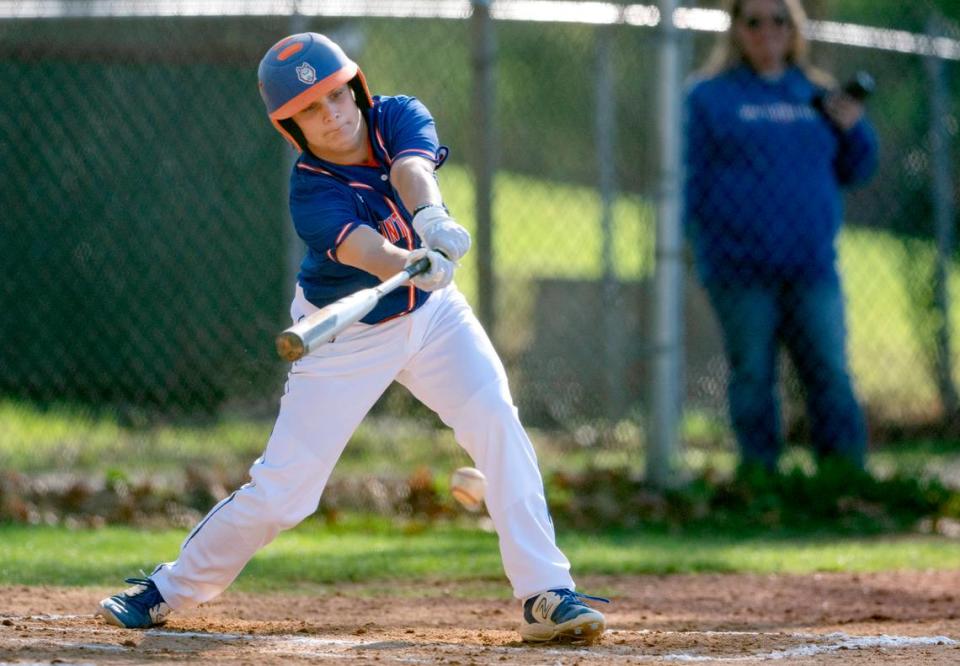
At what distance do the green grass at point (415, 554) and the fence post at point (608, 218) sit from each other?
117cm

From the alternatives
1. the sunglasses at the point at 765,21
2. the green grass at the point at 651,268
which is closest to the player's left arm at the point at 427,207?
the green grass at the point at 651,268

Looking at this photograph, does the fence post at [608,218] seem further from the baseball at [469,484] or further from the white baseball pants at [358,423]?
the white baseball pants at [358,423]

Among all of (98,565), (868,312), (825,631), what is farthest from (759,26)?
(868,312)

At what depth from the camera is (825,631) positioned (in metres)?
4.69

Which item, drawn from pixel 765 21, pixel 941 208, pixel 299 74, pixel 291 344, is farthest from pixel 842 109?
pixel 291 344

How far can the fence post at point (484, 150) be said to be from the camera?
7117 millimetres

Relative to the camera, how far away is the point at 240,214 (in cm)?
838

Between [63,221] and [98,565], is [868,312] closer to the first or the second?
[63,221]

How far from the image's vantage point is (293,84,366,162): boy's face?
4309 mm

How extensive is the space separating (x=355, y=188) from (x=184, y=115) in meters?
3.74

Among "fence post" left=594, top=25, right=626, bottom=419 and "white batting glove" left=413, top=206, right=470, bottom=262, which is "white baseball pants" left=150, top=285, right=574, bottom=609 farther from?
"fence post" left=594, top=25, right=626, bottom=419

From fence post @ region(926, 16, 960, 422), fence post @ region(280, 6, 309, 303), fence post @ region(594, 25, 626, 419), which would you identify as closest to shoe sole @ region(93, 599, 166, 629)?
fence post @ region(280, 6, 309, 303)

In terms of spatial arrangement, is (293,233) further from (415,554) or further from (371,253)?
(371,253)

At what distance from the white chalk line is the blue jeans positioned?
251cm
